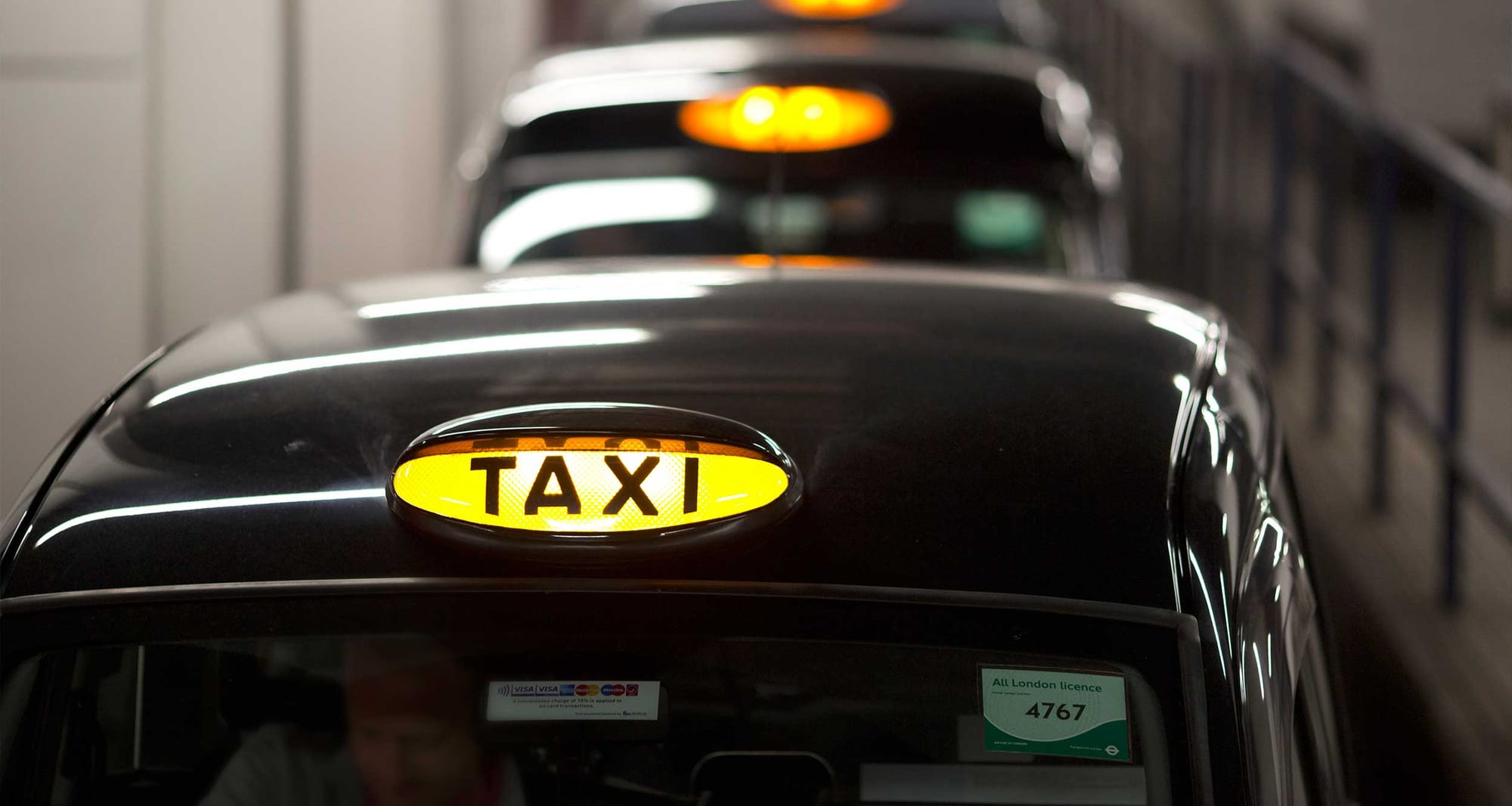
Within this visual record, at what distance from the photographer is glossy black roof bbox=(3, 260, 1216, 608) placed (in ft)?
5.09

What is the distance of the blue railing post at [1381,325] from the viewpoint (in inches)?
203

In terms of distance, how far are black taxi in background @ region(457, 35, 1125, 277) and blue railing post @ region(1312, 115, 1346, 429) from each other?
1860 millimetres

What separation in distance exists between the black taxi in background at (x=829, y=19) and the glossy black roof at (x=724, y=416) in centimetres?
A: 529

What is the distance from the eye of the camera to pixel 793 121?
404 centimetres

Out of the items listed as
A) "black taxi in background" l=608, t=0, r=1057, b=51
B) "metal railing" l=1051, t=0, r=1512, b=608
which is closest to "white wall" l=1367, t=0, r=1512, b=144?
"metal railing" l=1051, t=0, r=1512, b=608

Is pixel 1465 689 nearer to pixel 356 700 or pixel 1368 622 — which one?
pixel 1368 622

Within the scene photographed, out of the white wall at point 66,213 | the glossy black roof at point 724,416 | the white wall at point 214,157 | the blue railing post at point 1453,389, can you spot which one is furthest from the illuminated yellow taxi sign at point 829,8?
the glossy black roof at point 724,416

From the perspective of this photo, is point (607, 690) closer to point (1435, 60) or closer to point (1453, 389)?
point (1453, 389)

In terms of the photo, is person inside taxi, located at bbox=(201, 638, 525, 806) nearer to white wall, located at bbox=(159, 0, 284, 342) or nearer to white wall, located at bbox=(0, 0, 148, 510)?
white wall, located at bbox=(0, 0, 148, 510)

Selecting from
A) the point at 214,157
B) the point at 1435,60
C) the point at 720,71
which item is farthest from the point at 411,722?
the point at 1435,60

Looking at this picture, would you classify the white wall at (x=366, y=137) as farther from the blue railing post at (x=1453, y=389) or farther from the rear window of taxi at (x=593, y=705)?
the rear window of taxi at (x=593, y=705)

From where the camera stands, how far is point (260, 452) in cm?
165

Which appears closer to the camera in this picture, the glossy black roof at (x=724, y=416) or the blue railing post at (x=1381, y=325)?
the glossy black roof at (x=724, y=416)

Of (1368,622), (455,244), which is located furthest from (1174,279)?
(455,244)
